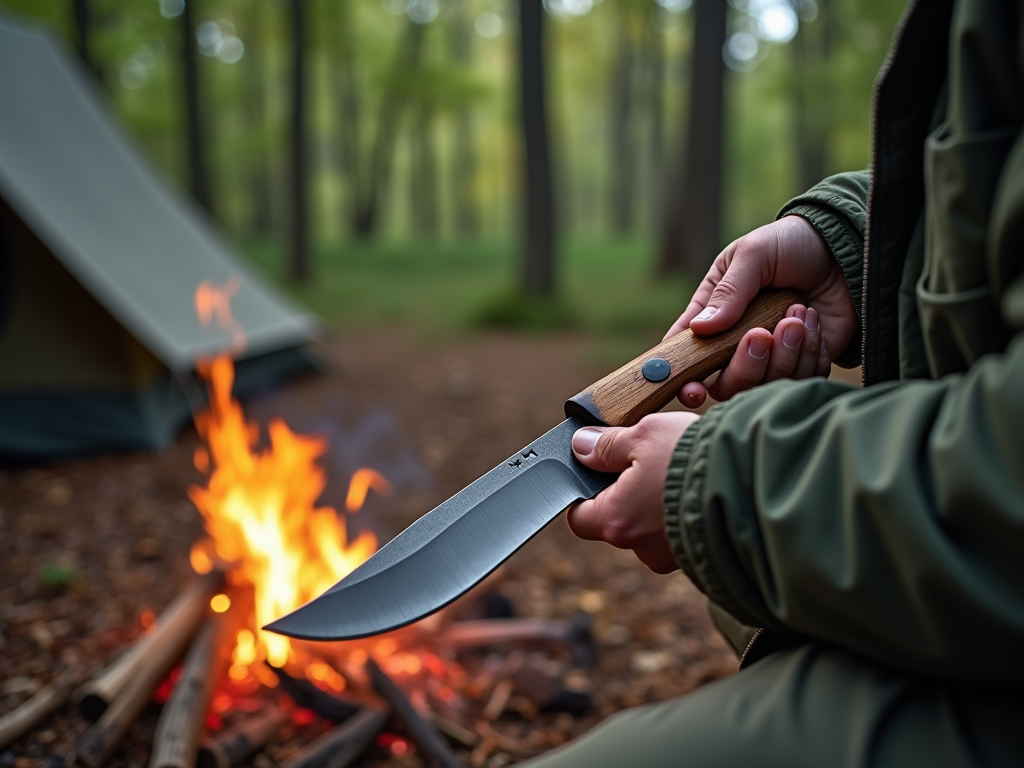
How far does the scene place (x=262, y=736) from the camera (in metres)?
2.35

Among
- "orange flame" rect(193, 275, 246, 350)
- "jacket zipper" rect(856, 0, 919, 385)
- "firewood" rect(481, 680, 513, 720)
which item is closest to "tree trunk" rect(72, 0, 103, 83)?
"orange flame" rect(193, 275, 246, 350)

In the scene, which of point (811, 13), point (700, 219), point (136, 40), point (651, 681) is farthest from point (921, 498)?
point (811, 13)

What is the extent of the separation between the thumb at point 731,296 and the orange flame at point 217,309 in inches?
204

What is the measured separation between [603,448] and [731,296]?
502 millimetres

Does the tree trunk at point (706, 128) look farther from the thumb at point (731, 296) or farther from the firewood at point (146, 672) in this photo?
the thumb at point (731, 296)

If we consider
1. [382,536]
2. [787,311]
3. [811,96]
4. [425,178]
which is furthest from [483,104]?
[787,311]

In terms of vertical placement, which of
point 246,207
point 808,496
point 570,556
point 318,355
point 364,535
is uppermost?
point 808,496

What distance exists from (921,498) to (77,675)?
8.27 ft

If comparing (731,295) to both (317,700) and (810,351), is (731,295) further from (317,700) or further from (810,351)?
(317,700)

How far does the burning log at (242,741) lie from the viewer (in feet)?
7.22

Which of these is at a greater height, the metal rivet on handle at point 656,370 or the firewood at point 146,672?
the metal rivet on handle at point 656,370

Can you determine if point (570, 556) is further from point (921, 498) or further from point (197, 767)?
point (921, 498)

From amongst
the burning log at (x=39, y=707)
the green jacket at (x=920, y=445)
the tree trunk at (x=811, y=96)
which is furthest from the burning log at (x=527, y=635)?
the tree trunk at (x=811, y=96)

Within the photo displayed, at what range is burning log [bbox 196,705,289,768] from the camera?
7.22ft
